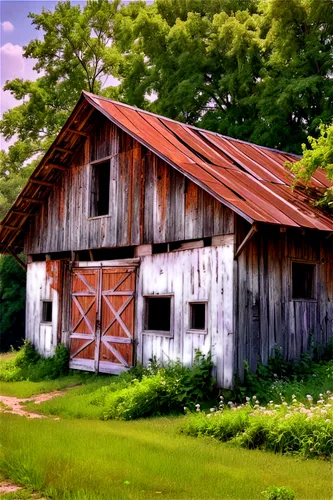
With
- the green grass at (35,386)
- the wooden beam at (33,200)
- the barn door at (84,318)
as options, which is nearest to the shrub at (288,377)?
the green grass at (35,386)

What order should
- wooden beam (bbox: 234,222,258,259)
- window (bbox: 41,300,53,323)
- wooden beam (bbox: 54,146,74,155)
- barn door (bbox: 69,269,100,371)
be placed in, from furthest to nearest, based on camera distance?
window (bbox: 41,300,53,323) → wooden beam (bbox: 54,146,74,155) → barn door (bbox: 69,269,100,371) → wooden beam (bbox: 234,222,258,259)

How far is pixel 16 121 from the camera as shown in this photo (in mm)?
32781

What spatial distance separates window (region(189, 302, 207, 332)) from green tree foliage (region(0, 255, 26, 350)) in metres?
17.6

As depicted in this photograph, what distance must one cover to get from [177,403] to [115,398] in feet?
→ 4.33

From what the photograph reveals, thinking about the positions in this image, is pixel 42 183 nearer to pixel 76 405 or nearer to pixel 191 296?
pixel 191 296

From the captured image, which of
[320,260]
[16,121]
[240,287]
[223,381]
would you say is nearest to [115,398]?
[223,381]

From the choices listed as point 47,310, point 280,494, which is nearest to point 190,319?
point 280,494

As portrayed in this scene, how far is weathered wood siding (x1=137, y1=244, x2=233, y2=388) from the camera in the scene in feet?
41.0

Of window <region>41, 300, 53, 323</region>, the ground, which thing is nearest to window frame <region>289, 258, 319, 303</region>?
the ground

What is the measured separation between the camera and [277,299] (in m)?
13.5

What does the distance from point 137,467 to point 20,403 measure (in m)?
7.09

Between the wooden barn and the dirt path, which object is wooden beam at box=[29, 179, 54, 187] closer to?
the wooden barn

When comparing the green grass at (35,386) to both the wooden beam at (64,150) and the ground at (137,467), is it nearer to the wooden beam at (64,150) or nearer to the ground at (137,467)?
the ground at (137,467)

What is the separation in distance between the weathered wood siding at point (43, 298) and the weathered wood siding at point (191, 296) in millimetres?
4266
